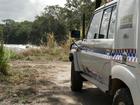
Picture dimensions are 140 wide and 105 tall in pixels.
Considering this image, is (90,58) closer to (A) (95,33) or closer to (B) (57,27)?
(A) (95,33)

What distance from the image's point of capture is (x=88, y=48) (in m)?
8.38

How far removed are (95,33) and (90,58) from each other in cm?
49

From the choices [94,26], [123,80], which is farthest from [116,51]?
[94,26]

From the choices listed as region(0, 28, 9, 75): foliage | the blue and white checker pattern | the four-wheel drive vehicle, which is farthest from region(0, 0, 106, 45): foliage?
the blue and white checker pattern

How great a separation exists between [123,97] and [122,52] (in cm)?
62

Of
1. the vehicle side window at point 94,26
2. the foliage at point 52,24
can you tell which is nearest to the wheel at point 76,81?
the vehicle side window at point 94,26

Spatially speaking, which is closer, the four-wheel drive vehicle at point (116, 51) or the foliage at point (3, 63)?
the four-wheel drive vehicle at point (116, 51)

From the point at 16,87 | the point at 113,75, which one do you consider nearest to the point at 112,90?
the point at 113,75

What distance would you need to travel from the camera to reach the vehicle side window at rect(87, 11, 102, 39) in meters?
8.12

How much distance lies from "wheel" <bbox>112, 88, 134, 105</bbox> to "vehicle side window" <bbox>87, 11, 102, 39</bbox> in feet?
7.70

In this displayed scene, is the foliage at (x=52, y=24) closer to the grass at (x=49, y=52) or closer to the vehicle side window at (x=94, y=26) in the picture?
the grass at (x=49, y=52)

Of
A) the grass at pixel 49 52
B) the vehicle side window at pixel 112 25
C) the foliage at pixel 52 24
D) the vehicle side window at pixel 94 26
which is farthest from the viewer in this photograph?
the foliage at pixel 52 24

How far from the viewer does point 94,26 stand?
27.9 ft

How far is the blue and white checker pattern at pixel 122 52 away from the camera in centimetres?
532
